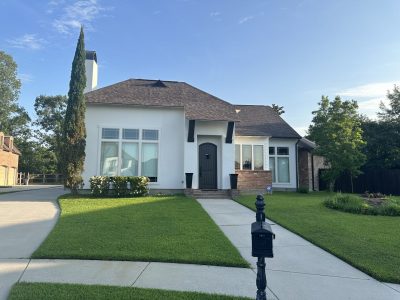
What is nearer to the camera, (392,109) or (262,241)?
(262,241)

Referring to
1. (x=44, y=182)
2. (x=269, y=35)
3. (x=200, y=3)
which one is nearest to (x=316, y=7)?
(x=269, y=35)

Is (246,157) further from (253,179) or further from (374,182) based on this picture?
(374,182)

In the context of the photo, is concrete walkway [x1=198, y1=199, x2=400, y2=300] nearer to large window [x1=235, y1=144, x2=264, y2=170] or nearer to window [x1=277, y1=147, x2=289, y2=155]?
large window [x1=235, y1=144, x2=264, y2=170]

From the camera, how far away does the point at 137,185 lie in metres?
14.2

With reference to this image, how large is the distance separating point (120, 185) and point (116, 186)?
0.18 meters

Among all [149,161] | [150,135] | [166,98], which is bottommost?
[149,161]

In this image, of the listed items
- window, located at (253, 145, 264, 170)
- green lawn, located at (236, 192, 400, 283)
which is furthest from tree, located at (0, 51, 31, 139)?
green lawn, located at (236, 192, 400, 283)

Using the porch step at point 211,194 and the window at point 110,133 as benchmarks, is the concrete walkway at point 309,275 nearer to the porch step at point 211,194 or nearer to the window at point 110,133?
the porch step at point 211,194

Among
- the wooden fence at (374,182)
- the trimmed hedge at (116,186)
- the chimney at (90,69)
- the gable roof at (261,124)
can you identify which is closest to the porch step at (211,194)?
the trimmed hedge at (116,186)

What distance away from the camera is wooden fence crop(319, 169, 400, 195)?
19281mm

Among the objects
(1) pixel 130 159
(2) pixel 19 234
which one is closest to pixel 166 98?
(1) pixel 130 159

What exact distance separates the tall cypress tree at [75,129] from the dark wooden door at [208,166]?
18.9 ft

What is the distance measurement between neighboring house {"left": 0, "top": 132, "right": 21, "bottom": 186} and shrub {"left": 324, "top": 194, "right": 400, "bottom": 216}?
103 ft

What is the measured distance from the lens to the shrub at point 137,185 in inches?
557
